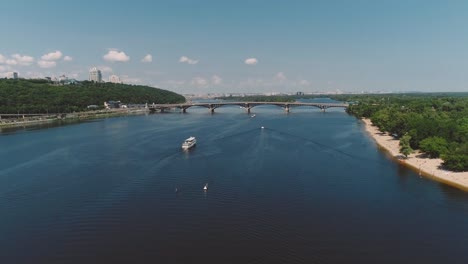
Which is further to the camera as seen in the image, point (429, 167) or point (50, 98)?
point (50, 98)

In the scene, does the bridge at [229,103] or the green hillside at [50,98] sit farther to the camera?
the bridge at [229,103]

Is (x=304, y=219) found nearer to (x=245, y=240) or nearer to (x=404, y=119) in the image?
(x=245, y=240)

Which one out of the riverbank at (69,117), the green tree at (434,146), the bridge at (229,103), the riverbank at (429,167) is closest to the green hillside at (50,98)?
the riverbank at (69,117)

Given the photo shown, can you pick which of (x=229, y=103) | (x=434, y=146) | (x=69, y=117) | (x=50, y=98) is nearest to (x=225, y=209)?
(x=434, y=146)

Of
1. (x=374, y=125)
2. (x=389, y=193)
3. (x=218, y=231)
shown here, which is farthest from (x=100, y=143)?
(x=374, y=125)

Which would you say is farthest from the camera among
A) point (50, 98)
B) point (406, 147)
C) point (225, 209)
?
point (50, 98)

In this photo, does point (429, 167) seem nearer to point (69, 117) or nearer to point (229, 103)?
point (69, 117)

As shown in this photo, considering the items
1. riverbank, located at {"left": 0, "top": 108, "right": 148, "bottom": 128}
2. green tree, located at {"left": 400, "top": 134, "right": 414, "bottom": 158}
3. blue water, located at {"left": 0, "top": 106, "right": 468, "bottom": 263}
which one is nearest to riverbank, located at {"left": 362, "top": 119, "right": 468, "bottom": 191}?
green tree, located at {"left": 400, "top": 134, "right": 414, "bottom": 158}

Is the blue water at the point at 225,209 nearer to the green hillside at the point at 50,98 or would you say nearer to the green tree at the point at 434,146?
the green tree at the point at 434,146

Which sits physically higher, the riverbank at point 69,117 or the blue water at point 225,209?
the riverbank at point 69,117

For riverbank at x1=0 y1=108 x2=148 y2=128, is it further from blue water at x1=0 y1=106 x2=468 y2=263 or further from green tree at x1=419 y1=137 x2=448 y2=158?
green tree at x1=419 y1=137 x2=448 y2=158
